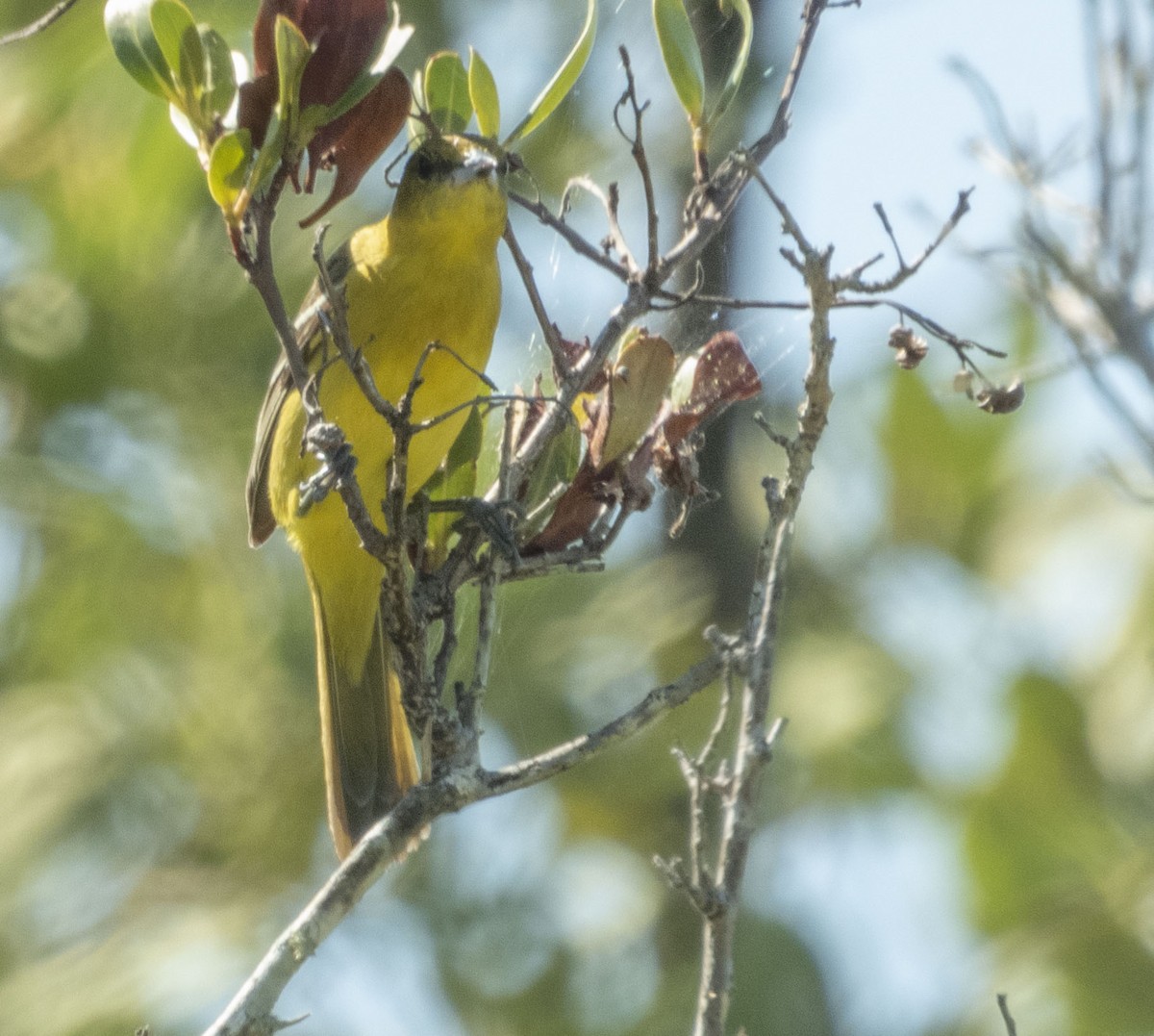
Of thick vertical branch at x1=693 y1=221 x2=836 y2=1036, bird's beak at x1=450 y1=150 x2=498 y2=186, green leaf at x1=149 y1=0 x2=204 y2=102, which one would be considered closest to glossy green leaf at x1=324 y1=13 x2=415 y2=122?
green leaf at x1=149 y1=0 x2=204 y2=102

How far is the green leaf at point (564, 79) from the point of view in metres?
1.85

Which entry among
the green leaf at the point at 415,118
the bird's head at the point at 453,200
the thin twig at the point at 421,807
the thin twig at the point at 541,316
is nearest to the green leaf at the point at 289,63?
the green leaf at the point at 415,118

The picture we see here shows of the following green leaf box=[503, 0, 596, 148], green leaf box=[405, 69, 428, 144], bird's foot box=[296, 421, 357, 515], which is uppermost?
green leaf box=[405, 69, 428, 144]

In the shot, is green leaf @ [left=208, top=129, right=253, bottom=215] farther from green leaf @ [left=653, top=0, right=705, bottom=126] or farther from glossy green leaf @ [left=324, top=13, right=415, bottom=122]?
green leaf @ [left=653, top=0, right=705, bottom=126]

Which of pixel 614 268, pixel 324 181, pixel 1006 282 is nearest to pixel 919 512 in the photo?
pixel 1006 282

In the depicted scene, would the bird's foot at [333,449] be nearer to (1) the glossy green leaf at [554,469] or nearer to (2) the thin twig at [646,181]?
(1) the glossy green leaf at [554,469]

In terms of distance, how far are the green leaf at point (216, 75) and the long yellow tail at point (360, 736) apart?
4.65 ft

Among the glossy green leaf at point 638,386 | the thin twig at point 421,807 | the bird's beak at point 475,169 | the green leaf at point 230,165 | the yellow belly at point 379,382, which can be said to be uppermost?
the bird's beak at point 475,169

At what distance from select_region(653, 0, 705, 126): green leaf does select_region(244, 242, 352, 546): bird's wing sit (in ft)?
3.64

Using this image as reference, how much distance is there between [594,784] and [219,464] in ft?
4.00

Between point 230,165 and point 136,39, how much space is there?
0.19 m

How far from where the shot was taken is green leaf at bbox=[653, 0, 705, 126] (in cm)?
188

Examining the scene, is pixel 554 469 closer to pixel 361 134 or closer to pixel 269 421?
pixel 361 134

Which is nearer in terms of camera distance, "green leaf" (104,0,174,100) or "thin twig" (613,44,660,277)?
"green leaf" (104,0,174,100)
